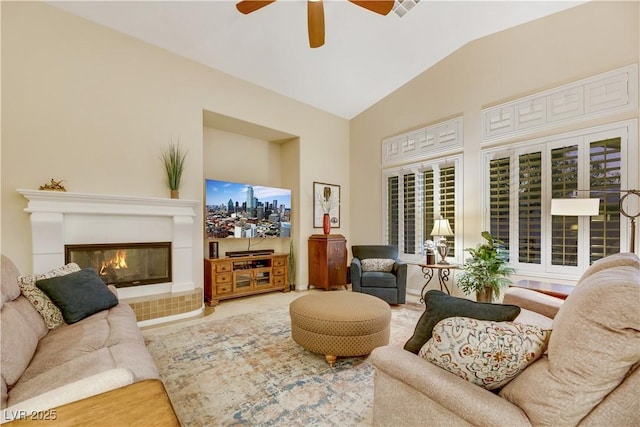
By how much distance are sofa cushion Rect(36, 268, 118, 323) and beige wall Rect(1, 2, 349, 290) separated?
3.95 ft

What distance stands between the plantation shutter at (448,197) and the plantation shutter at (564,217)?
3.90ft

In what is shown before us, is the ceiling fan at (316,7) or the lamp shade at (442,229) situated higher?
the ceiling fan at (316,7)

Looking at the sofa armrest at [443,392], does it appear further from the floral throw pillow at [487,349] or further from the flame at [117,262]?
the flame at [117,262]

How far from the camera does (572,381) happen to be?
2.98 ft

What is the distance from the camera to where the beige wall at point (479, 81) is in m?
3.04

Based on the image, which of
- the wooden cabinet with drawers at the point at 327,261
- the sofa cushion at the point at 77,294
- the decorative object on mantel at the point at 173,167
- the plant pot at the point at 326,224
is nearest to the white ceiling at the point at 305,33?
the decorative object on mantel at the point at 173,167

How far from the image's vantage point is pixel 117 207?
320cm

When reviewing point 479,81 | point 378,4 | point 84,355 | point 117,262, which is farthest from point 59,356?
point 479,81

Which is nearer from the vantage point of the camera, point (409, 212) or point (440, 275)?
point (440, 275)

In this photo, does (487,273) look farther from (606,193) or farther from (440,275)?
(606,193)

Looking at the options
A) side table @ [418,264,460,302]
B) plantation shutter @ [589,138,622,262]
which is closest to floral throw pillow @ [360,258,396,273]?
side table @ [418,264,460,302]

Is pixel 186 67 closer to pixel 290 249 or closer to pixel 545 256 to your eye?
pixel 290 249

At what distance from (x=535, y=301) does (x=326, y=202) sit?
374 centimetres

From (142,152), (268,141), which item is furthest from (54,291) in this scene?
(268,141)
